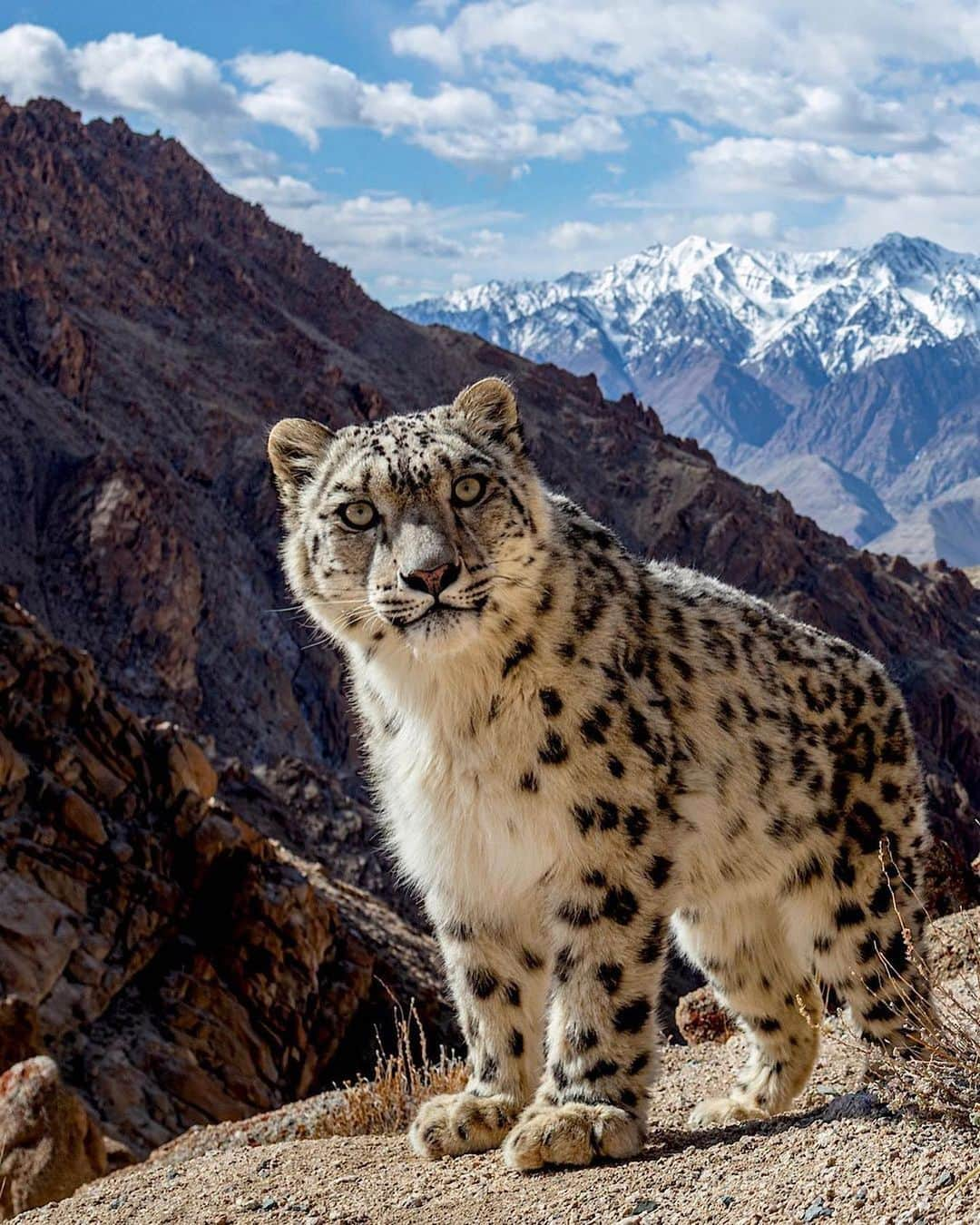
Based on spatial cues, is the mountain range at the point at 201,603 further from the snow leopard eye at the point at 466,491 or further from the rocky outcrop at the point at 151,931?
the snow leopard eye at the point at 466,491

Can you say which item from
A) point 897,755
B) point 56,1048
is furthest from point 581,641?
point 56,1048

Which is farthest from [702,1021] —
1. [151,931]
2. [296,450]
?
[151,931]

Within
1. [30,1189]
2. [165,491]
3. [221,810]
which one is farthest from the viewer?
[165,491]

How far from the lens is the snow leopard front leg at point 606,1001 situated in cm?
Result: 568

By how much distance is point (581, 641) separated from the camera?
5914 millimetres

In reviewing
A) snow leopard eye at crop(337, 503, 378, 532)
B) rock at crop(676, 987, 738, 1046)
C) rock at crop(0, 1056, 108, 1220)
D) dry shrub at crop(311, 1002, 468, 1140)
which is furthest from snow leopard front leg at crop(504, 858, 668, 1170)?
rock at crop(676, 987, 738, 1046)

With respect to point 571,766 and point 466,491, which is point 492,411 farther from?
point 571,766

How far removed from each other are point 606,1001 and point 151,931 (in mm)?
13546

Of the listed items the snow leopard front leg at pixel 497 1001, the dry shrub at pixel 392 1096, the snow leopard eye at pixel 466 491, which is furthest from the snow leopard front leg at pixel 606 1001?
the dry shrub at pixel 392 1096

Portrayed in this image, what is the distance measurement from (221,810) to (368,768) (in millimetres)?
13719

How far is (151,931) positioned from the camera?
17906 mm

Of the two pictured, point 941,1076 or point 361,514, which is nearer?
point 941,1076

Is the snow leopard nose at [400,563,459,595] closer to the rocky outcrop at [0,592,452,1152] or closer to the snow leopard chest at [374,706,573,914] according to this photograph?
the snow leopard chest at [374,706,573,914]

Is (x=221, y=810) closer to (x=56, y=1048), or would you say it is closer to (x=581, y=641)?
(x=56, y=1048)
